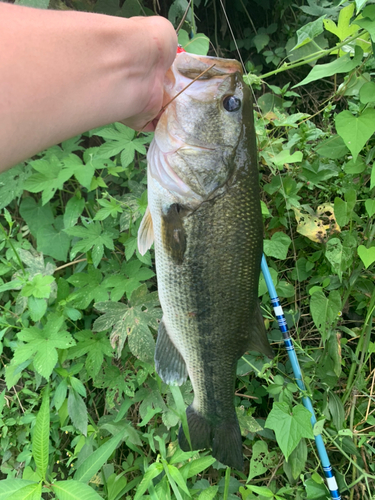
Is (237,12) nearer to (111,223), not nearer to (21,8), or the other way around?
(111,223)

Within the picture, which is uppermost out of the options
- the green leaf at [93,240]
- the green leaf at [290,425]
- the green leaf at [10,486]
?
the green leaf at [93,240]

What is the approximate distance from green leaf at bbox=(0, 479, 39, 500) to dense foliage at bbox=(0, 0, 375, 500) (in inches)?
12.6

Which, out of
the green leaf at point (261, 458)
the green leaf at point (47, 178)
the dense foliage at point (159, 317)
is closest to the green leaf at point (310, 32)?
the dense foliage at point (159, 317)

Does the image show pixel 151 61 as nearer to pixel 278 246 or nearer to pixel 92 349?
pixel 278 246

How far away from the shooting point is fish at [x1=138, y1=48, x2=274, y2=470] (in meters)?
1.06

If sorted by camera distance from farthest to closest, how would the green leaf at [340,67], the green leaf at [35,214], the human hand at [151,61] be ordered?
the green leaf at [35,214]
the green leaf at [340,67]
the human hand at [151,61]

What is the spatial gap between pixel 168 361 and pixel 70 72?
111 cm

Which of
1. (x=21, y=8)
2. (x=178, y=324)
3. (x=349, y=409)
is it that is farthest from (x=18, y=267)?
(x=349, y=409)

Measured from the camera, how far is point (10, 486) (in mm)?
1110

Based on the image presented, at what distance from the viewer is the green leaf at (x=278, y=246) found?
5.50ft

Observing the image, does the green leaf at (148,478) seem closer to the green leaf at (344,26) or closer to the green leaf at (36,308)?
the green leaf at (36,308)

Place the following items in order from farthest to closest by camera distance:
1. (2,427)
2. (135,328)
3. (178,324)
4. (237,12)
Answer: (237,12)
(2,427)
(135,328)
(178,324)

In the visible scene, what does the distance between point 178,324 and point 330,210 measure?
1.21 metres

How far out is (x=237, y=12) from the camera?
2594 mm
